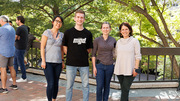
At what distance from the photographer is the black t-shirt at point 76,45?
357 centimetres

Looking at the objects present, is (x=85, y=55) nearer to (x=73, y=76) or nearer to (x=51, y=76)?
(x=73, y=76)

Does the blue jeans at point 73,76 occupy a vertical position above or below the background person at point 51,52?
below

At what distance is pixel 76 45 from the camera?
359cm

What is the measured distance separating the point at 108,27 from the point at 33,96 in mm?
2644

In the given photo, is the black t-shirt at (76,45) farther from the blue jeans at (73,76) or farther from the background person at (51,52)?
the background person at (51,52)

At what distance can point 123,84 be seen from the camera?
3.62m

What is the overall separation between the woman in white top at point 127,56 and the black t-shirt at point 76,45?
2.13 feet

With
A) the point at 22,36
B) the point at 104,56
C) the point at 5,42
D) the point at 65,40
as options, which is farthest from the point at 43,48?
the point at 22,36

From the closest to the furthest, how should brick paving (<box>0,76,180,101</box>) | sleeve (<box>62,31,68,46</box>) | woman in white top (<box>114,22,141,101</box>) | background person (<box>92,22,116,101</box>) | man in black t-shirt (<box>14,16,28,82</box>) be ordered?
1. woman in white top (<box>114,22,141,101</box>)
2. sleeve (<box>62,31,68,46</box>)
3. background person (<box>92,22,116,101</box>)
4. brick paving (<box>0,76,180,101</box>)
5. man in black t-shirt (<box>14,16,28,82</box>)

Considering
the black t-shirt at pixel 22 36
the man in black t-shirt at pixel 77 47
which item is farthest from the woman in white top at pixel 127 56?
the black t-shirt at pixel 22 36

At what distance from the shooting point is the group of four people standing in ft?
11.6

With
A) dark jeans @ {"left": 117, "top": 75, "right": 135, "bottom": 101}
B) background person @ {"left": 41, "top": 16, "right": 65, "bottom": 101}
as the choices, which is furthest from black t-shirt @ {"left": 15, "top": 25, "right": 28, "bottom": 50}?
dark jeans @ {"left": 117, "top": 75, "right": 135, "bottom": 101}

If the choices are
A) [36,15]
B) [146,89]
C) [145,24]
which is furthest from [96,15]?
[146,89]

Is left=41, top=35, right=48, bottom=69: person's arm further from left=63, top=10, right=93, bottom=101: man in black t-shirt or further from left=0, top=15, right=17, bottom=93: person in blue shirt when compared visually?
left=0, top=15, right=17, bottom=93: person in blue shirt
